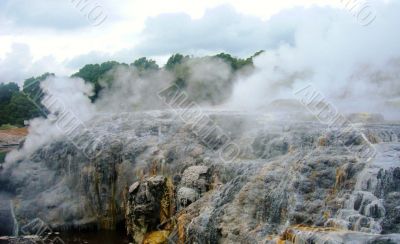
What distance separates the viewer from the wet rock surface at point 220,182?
9000 millimetres

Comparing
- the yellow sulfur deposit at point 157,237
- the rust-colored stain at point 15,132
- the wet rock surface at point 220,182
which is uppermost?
the rust-colored stain at point 15,132

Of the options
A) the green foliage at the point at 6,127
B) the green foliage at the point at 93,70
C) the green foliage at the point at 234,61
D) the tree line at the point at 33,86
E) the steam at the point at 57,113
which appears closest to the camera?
the steam at the point at 57,113

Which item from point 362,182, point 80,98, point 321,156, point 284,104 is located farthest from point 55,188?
point 362,182

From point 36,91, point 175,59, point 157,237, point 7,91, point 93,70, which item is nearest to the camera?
point 157,237

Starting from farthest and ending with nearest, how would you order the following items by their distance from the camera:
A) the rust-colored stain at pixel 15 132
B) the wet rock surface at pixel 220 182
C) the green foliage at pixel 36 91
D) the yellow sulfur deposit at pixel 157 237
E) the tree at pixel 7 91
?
the tree at pixel 7 91 → the rust-colored stain at pixel 15 132 → the green foliage at pixel 36 91 → the yellow sulfur deposit at pixel 157 237 → the wet rock surface at pixel 220 182

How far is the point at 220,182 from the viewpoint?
39.9ft

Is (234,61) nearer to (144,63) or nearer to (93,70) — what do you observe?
(144,63)

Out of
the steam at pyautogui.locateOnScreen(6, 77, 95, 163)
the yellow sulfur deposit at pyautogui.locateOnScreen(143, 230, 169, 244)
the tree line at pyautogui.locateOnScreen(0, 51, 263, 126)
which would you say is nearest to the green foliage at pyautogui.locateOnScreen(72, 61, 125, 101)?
the tree line at pyautogui.locateOnScreen(0, 51, 263, 126)

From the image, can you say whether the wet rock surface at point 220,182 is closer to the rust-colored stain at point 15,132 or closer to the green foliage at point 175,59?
the green foliage at point 175,59

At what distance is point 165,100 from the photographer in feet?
83.6

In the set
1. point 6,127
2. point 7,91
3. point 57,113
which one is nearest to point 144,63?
point 6,127

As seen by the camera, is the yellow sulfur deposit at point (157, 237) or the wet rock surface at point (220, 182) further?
the yellow sulfur deposit at point (157, 237)

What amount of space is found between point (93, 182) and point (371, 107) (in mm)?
9559

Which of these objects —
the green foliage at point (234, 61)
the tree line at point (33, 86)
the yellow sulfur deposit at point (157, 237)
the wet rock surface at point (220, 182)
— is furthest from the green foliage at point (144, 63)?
the yellow sulfur deposit at point (157, 237)
